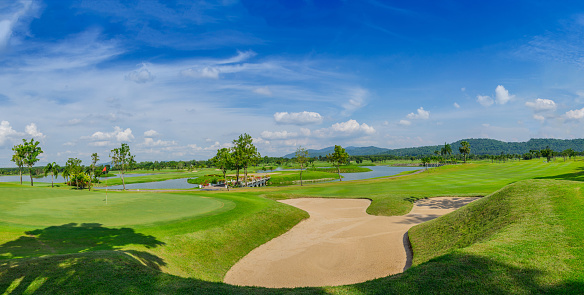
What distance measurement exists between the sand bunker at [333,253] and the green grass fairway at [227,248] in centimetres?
110

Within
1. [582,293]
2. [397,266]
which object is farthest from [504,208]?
[582,293]

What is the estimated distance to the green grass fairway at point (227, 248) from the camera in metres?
6.98

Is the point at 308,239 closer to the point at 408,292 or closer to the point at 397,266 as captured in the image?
the point at 397,266

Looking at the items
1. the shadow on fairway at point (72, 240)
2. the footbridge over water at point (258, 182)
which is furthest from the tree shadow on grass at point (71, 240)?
the footbridge over water at point (258, 182)

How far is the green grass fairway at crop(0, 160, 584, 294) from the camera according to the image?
6977 millimetres

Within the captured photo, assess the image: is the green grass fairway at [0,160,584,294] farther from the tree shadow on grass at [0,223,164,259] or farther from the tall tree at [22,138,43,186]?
the tall tree at [22,138,43,186]

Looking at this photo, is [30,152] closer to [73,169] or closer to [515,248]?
[73,169]

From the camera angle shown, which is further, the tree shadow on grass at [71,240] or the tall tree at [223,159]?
the tall tree at [223,159]

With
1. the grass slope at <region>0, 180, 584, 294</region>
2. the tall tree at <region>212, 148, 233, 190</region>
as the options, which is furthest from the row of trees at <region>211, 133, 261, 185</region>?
the grass slope at <region>0, 180, 584, 294</region>

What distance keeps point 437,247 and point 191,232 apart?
13.1m

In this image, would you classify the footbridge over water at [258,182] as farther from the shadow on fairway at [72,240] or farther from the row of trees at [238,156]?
the shadow on fairway at [72,240]

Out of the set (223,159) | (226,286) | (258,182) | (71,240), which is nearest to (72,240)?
(71,240)

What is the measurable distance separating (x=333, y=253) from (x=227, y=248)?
20.3 ft

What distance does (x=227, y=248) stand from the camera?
14641 mm
